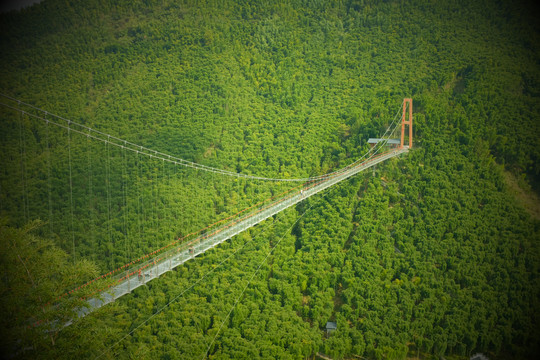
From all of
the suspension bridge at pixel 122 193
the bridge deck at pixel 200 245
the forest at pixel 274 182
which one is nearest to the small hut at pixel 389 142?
the suspension bridge at pixel 122 193

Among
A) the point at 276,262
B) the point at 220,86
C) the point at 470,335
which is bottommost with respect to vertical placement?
the point at 470,335

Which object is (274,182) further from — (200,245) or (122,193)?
(200,245)

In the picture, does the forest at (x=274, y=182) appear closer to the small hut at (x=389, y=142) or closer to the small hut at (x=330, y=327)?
the small hut at (x=330, y=327)

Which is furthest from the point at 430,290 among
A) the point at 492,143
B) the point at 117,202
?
Answer: the point at 117,202

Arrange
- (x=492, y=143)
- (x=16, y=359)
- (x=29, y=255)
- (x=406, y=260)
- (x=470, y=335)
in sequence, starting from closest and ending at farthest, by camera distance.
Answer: (x=16, y=359)
(x=29, y=255)
(x=470, y=335)
(x=406, y=260)
(x=492, y=143)

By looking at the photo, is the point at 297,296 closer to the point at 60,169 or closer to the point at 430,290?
the point at 430,290

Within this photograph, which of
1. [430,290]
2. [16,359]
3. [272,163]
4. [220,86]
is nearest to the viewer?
[16,359]
